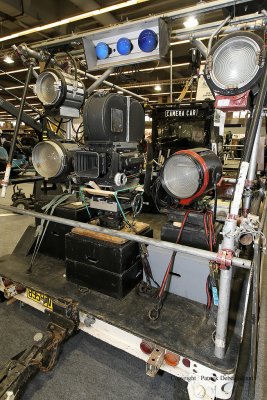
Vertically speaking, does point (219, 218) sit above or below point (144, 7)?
below

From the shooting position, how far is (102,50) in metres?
1.93

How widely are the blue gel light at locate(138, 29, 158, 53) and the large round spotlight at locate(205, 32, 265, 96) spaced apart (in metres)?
0.66

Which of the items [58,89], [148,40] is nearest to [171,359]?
[58,89]

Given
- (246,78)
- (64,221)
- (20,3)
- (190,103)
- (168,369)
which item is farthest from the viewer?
(20,3)

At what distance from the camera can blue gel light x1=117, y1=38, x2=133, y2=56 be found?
179 cm

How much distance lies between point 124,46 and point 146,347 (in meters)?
1.88

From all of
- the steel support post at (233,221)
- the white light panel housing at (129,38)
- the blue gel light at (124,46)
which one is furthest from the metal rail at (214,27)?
the steel support post at (233,221)

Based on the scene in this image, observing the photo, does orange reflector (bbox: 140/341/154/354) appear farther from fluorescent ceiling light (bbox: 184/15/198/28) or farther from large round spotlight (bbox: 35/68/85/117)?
fluorescent ceiling light (bbox: 184/15/198/28)

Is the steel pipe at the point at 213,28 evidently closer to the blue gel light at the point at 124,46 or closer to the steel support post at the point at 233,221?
the blue gel light at the point at 124,46

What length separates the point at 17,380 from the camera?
3.95 ft

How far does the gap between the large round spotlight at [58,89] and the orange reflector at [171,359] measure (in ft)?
5.58

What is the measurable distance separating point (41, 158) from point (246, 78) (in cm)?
144

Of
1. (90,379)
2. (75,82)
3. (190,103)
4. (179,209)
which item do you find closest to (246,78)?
(179,209)

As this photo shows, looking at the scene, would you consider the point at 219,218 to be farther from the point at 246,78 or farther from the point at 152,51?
the point at 152,51
